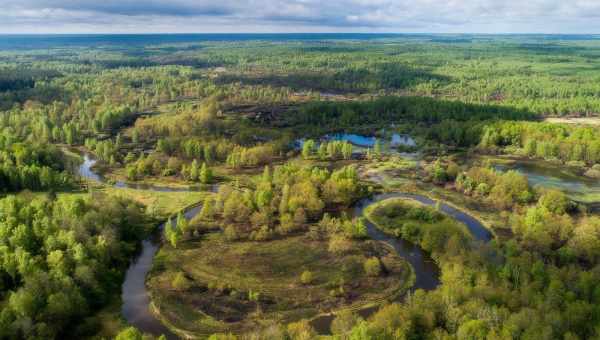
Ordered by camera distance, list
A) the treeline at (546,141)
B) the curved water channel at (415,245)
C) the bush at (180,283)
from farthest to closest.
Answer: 1. the treeline at (546,141)
2. the bush at (180,283)
3. the curved water channel at (415,245)

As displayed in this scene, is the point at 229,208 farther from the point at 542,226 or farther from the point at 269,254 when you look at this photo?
the point at 542,226

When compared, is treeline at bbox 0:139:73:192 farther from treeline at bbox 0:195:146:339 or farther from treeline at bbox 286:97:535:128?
treeline at bbox 286:97:535:128

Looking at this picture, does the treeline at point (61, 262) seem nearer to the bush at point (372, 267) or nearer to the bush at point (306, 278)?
the bush at point (306, 278)

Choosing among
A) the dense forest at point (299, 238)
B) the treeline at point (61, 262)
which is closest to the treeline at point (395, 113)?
the dense forest at point (299, 238)

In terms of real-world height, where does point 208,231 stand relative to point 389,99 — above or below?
below

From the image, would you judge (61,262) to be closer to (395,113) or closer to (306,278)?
(306,278)

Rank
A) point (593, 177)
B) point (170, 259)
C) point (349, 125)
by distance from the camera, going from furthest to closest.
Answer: point (349, 125) → point (593, 177) → point (170, 259)

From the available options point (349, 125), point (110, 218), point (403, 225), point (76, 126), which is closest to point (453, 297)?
point (403, 225)
